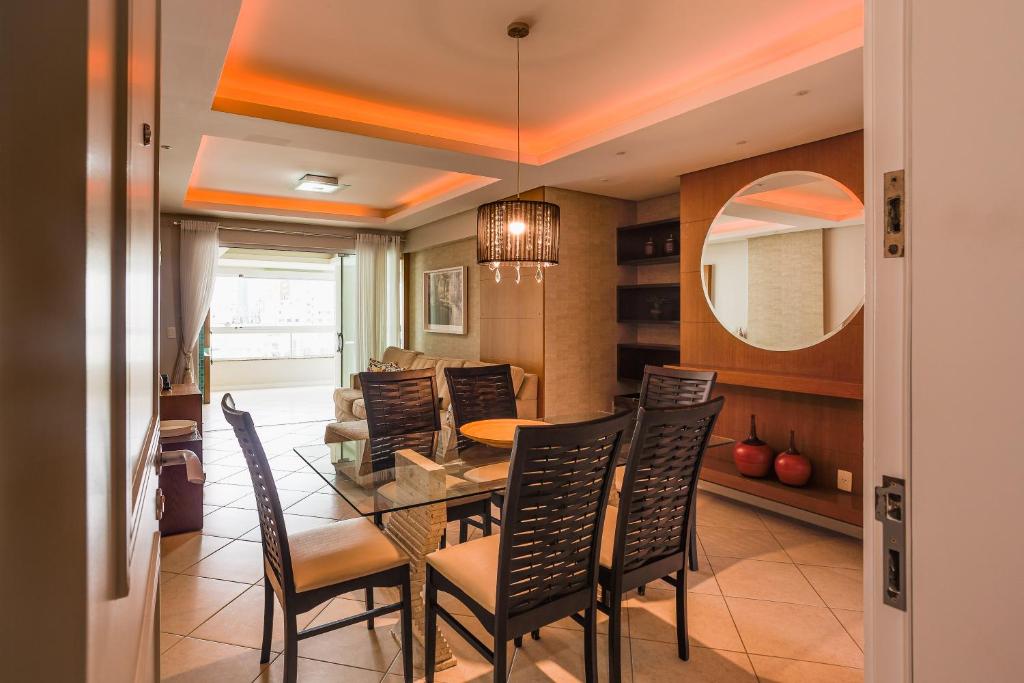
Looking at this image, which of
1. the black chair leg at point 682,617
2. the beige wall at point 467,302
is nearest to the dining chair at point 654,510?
the black chair leg at point 682,617

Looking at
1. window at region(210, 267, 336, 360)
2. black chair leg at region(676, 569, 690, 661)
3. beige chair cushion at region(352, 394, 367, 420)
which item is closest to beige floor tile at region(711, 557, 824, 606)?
black chair leg at region(676, 569, 690, 661)

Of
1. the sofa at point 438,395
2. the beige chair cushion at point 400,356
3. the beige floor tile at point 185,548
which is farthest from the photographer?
the beige chair cushion at point 400,356

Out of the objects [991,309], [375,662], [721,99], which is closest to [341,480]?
[375,662]

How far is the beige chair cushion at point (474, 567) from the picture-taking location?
176cm

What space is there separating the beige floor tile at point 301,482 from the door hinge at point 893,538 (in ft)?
13.1

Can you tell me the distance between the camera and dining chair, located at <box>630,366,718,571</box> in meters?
3.01

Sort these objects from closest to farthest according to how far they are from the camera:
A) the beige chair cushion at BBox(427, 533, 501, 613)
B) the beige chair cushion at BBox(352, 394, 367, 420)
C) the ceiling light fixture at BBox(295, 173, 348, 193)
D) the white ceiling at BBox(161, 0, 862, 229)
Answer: the beige chair cushion at BBox(427, 533, 501, 613) < the white ceiling at BBox(161, 0, 862, 229) < the ceiling light fixture at BBox(295, 173, 348, 193) < the beige chair cushion at BBox(352, 394, 367, 420)

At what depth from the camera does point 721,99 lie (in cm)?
300

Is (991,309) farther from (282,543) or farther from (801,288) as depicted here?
(801,288)

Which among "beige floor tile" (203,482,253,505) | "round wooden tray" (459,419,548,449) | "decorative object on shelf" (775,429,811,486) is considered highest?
"round wooden tray" (459,419,548,449)

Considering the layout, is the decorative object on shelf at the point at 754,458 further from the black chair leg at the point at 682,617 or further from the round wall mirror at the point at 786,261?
the black chair leg at the point at 682,617

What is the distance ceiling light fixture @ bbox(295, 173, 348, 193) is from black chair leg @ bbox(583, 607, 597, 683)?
4731 mm

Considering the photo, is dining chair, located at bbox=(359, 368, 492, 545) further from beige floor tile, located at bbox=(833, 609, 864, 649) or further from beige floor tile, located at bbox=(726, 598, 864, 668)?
beige floor tile, located at bbox=(833, 609, 864, 649)

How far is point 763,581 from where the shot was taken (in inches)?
112
